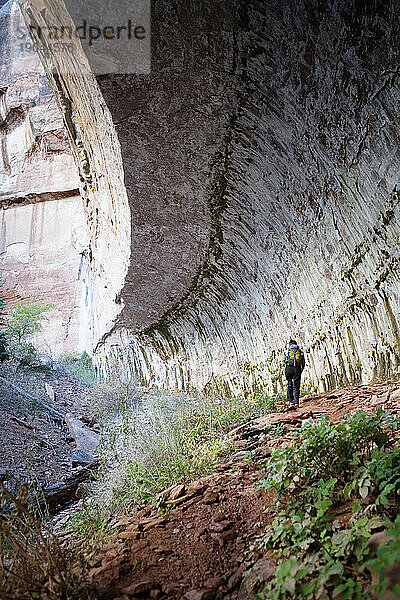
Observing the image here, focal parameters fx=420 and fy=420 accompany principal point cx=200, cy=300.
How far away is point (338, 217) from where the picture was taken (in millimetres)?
5148

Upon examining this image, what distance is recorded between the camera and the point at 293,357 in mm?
6258

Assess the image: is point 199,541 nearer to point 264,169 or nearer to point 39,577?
point 39,577

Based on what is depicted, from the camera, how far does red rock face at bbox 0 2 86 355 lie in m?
25.2

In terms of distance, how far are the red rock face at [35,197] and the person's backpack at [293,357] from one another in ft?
67.3

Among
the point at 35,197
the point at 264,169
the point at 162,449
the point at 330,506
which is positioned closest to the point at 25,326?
the point at 35,197

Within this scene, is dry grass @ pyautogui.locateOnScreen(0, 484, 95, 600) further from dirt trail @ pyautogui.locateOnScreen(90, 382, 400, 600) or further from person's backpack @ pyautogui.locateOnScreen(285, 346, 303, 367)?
person's backpack @ pyautogui.locateOnScreen(285, 346, 303, 367)

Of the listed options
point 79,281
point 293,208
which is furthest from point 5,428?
point 79,281

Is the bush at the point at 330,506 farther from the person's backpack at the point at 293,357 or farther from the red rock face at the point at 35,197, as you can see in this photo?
the red rock face at the point at 35,197

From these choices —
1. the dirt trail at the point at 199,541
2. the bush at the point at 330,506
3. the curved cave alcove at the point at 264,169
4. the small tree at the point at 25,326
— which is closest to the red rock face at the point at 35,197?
the small tree at the point at 25,326

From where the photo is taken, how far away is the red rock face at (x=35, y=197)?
25.2 metres

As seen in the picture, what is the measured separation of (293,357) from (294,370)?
217mm

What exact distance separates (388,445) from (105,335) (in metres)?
11.0

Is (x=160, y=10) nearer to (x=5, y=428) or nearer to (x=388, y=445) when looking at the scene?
(x=388, y=445)

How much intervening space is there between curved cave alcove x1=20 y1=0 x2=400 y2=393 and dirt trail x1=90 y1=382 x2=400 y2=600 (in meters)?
1.81
